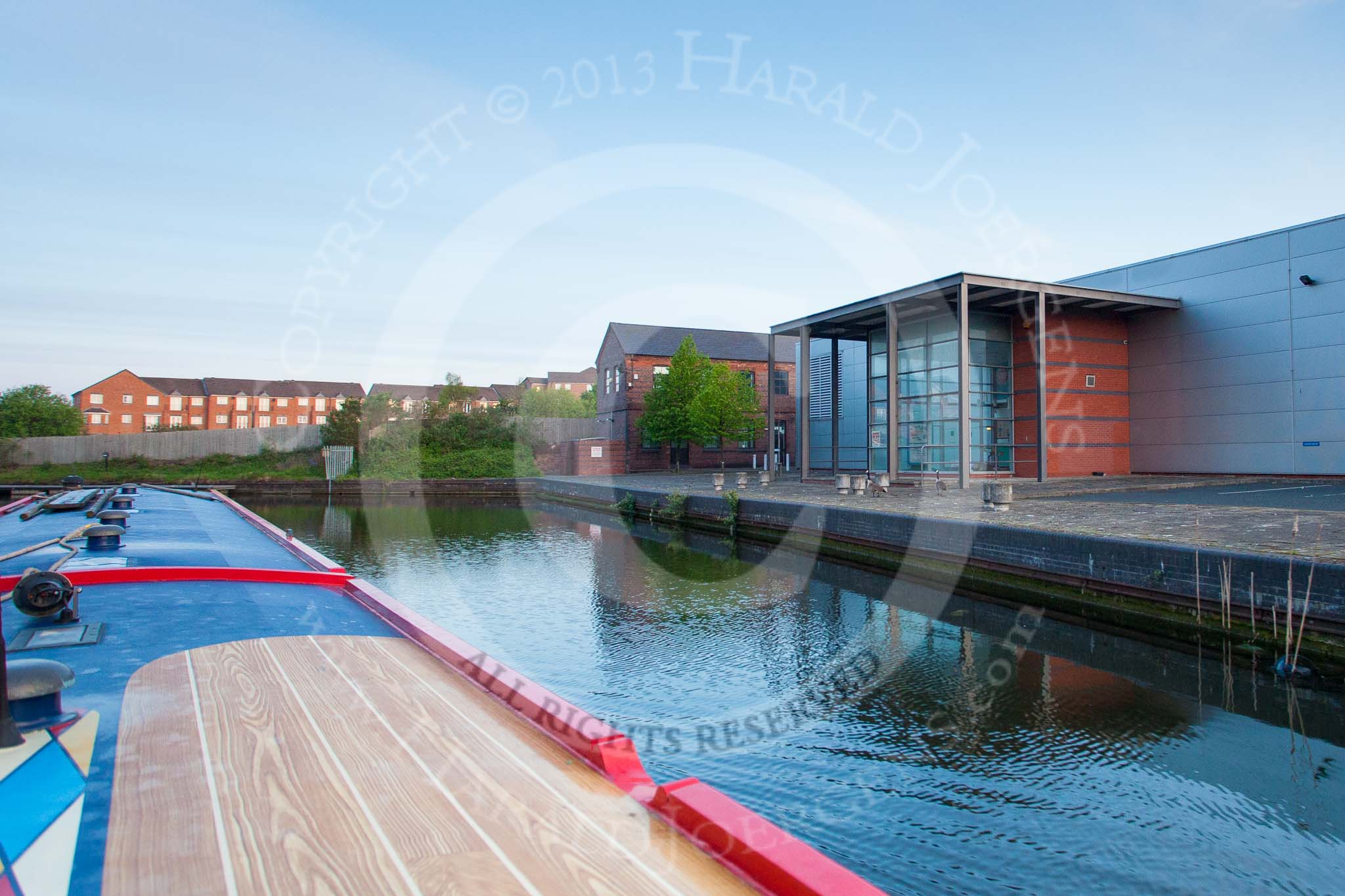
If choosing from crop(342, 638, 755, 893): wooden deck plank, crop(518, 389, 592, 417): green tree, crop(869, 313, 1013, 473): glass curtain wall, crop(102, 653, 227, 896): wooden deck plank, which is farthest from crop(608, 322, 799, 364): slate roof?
crop(102, 653, 227, 896): wooden deck plank

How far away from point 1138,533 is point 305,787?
369 inches

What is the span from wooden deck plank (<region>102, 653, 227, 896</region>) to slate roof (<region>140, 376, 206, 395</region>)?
199 feet

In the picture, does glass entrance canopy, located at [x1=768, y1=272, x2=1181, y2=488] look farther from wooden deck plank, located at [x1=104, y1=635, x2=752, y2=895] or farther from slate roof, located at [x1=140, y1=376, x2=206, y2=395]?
slate roof, located at [x1=140, y1=376, x2=206, y2=395]

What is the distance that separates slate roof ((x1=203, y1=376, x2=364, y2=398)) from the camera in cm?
5384

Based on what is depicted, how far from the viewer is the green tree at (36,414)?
1329 inches

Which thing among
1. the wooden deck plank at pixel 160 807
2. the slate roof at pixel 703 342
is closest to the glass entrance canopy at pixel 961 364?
the slate roof at pixel 703 342

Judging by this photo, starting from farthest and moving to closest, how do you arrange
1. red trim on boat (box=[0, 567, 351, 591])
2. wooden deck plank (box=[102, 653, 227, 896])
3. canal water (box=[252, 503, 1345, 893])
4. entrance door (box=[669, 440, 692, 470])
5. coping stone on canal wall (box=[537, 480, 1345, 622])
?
entrance door (box=[669, 440, 692, 470])
coping stone on canal wall (box=[537, 480, 1345, 622])
red trim on boat (box=[0, 567, 351, 591])
canal water (box=[252, 503, 1345, 893])
wooden deck plank (box=[102, 653, 227, 896])

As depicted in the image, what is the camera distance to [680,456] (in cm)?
3300

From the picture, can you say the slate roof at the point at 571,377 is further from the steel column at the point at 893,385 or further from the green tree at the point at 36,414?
the steel column at the point at 893,385

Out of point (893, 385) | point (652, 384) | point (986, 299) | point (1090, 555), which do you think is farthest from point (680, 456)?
Answer: point (1090, 555)

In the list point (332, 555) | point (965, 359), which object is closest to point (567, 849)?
point (332, 555)

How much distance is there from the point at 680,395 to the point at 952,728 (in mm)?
24568

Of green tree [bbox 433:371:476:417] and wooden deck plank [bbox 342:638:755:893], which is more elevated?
green tree [bbox 433:371:476:417]

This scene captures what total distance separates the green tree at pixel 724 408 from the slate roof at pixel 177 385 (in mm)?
43529
